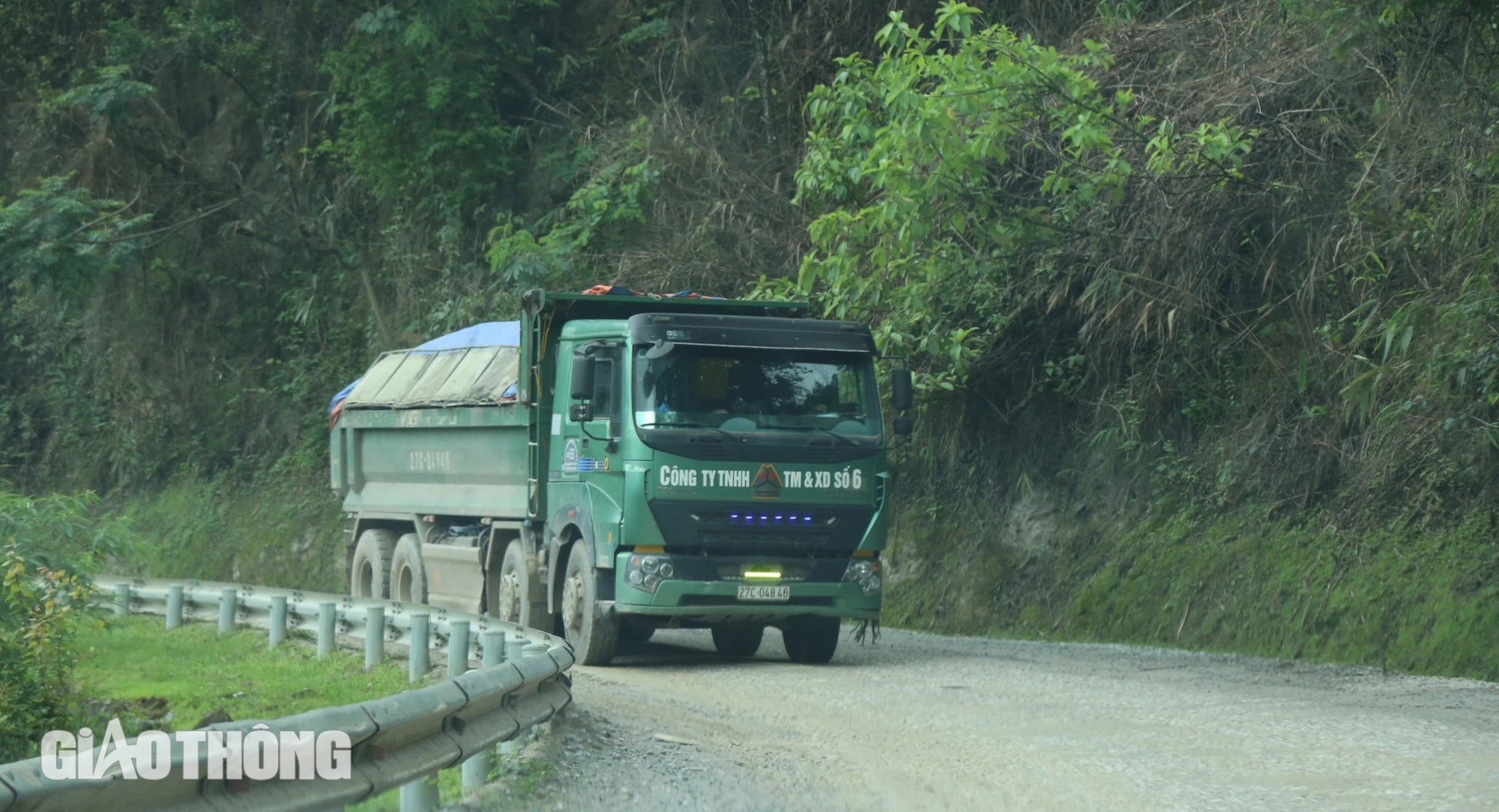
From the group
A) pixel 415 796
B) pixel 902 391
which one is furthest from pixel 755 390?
pixel 415 796

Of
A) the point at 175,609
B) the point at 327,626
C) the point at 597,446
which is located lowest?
the point at 175,609

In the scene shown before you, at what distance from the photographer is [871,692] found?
11414 millimetres

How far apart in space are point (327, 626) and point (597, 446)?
3.01 metres

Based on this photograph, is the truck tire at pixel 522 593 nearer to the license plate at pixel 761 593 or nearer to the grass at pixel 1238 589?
the license plate at pixel 761 593

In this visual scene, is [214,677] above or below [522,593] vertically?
below

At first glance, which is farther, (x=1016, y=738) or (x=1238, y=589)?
(x=1238, y=589)

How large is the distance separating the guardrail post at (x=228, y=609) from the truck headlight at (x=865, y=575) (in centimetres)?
677

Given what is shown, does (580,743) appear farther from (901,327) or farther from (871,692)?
(901,327)

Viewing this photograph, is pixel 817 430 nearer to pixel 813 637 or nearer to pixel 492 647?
pixel 813 637

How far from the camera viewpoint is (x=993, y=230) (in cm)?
1548

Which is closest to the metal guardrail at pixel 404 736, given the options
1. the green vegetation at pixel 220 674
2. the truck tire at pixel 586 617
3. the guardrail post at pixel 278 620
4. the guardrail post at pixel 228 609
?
the green vegetation at pixel 220 674

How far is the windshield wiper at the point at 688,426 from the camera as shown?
12617mm

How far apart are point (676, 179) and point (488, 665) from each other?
14.4 meters

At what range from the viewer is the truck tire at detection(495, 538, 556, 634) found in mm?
14289
